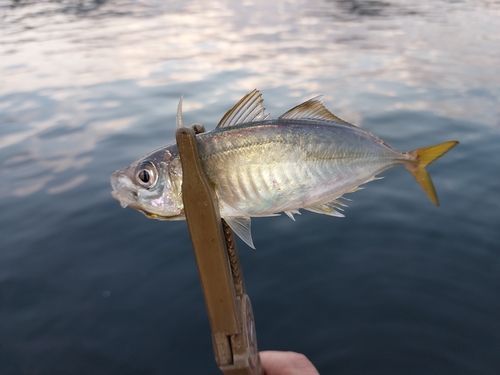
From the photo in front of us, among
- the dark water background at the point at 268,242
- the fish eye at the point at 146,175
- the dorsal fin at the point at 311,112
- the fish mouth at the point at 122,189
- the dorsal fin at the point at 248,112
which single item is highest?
the dorsal fin at the point at 248,112

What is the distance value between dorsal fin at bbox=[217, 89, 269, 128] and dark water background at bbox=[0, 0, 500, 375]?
3.69 metres

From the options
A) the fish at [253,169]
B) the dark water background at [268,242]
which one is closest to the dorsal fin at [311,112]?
the fish at [253,169]

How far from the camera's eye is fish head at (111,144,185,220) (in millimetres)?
1774

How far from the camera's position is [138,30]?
72.8ft

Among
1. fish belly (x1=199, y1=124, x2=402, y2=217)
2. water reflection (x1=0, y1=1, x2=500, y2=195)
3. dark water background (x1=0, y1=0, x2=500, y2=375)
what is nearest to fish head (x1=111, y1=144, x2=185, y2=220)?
fish belly (x1=199, y1=124, x2=402, y2=217)

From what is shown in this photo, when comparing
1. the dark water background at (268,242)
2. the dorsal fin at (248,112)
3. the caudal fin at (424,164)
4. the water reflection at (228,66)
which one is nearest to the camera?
the dorsal fin at (248,112)

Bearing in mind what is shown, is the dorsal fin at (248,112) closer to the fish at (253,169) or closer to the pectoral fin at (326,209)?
the fish at (253,169)

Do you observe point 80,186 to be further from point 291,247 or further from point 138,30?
point 138,30

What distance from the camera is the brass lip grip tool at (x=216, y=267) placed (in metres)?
1.69

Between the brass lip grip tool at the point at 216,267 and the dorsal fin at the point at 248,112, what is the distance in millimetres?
132

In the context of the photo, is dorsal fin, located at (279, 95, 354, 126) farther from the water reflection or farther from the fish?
the water reflection

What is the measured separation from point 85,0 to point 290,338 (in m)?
35.6

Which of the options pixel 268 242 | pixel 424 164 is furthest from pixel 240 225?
pixel 268 242

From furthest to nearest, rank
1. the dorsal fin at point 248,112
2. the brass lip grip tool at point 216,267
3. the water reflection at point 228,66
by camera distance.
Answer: the water reflection at point 228,66, the dorsal fin at point 248,112, the brass lip grip tool at point 216,267
